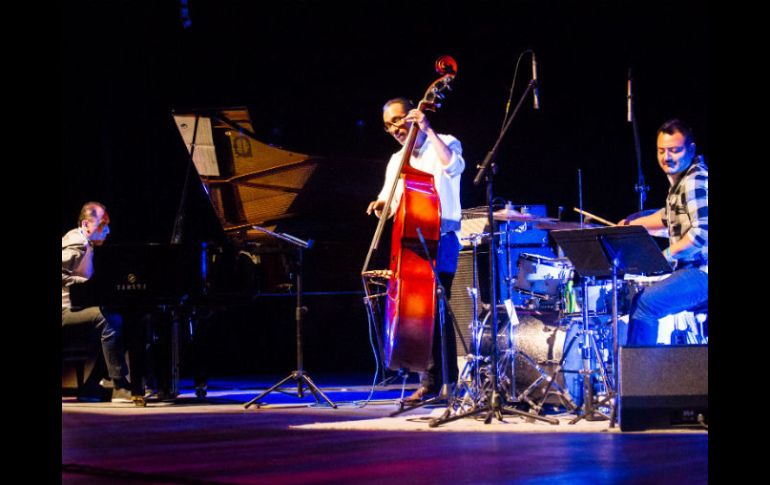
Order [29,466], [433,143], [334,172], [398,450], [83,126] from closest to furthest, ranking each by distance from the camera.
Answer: [29,466] < [398,450] < [433,143] < [334,172] < [83,126]

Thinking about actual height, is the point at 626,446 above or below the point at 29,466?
below

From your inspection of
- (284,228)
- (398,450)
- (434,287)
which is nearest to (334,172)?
(284,228)

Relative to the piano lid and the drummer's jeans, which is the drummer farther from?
the piano lid

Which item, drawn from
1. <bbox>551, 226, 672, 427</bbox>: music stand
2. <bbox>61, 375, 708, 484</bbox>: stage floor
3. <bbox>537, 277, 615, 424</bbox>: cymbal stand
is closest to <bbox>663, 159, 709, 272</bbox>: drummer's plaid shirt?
<bbox>551, 226, 672, 427</bbox>: music stand

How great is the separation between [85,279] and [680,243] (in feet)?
12.4

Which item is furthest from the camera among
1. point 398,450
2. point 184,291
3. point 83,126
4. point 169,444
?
point 83,126

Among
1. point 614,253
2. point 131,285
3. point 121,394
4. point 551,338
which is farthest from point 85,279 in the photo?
point 614,253

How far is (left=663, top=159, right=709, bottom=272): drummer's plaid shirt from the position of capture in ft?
13.1

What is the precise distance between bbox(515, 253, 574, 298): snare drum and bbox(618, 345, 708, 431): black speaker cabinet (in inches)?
51.3

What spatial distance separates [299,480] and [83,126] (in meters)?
6.33

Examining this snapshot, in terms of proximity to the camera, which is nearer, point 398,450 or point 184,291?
point 398,450

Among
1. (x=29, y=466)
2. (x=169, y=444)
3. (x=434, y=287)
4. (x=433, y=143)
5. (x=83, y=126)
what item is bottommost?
(x=169, y=444)

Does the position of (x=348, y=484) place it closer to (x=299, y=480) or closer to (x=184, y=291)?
(x=299, y=480)

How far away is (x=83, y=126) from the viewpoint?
8141 mm
